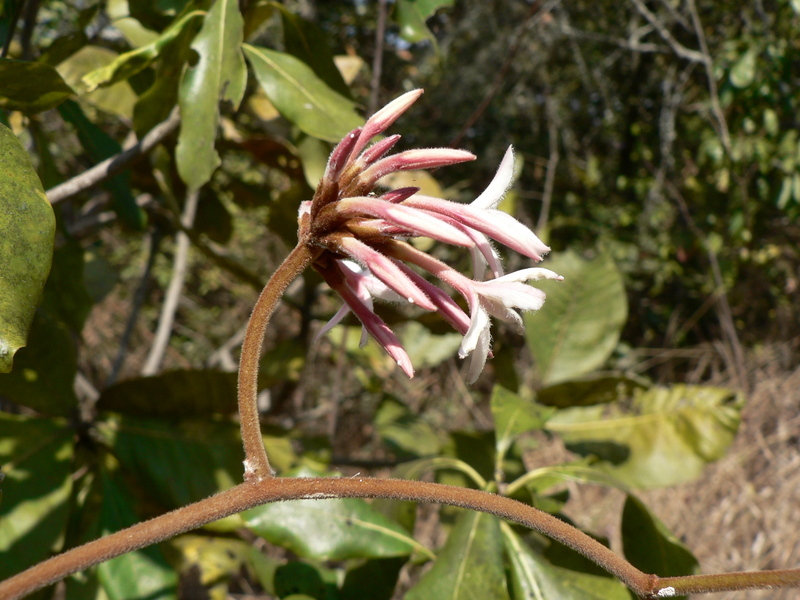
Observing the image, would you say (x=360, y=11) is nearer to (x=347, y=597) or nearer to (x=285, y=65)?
(x=285, y=65)

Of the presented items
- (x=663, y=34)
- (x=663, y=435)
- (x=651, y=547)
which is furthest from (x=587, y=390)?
(x=663, y=34)

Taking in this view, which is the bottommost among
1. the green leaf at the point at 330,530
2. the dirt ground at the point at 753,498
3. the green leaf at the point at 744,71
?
the dirt ground at the point at 753,498

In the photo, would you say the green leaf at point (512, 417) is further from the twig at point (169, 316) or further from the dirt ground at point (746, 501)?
the dirt ground at point (746, 501)

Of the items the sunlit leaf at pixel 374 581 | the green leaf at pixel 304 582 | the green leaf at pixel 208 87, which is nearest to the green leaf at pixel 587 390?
the sunlit leaf at pixel 374 581

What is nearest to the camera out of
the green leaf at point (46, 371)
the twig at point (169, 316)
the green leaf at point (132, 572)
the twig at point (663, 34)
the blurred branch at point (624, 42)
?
the green leaf at point (132, 572)

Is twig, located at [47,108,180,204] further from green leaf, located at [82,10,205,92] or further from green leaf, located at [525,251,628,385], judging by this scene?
green leaf, located at [525,251,628,385]

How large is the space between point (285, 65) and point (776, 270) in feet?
17.0

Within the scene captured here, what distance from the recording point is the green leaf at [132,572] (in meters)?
1.09

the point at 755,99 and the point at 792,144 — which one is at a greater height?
the point at 755,99

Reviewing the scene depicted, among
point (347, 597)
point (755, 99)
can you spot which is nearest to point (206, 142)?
point (347, 597)

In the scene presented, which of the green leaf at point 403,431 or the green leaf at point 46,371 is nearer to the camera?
the green leaf at point 46,371

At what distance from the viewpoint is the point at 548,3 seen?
3973 millimetres

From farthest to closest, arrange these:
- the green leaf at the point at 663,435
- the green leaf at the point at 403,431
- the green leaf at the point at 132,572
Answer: the green leaf at the point at 403,431
the green leaf at the point at 663,435
the green leaf at the point at 132,572

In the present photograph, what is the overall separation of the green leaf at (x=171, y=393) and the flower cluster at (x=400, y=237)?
0.70 m
